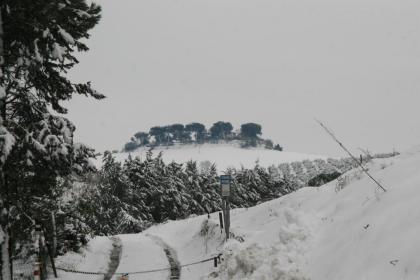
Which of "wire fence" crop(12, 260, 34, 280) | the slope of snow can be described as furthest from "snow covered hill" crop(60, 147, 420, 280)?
"wire fence" crop(12, 260, 34, 280)

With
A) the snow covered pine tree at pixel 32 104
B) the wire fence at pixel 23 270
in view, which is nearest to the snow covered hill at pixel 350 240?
the snow covered pine tree at pixel 32 104

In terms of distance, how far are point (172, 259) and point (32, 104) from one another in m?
12.3

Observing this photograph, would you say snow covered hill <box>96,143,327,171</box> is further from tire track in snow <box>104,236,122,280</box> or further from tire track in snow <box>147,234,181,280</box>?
tire track in snow <box>104,236,122,280</box>

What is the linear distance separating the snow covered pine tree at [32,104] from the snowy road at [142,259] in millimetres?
6515

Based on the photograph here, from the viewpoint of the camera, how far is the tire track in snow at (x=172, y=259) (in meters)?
17.0

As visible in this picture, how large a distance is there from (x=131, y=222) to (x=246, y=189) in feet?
77.8

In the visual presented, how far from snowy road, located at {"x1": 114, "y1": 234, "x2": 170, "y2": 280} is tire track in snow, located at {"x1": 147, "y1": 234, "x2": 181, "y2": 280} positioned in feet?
0.61

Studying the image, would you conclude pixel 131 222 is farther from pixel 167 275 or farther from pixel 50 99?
pixel 50 99

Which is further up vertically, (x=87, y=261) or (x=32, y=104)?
(x=32, y=104)

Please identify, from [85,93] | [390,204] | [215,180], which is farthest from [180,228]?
[215,180]

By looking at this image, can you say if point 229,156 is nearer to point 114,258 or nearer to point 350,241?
point 114,258

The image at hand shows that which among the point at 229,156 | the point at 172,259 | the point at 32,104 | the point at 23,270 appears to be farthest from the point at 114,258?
the point at 229,156

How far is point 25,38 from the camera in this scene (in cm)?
1073

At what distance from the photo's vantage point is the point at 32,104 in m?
11.5
